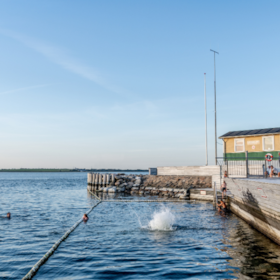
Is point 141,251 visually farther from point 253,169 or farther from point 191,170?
point 191,170

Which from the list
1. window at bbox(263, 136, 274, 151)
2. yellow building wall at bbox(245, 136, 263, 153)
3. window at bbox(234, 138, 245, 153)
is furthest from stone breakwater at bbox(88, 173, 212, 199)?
window at bbox(263, 136, 274, 151)

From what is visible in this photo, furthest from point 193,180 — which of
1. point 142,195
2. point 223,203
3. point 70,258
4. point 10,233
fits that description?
point 70,258

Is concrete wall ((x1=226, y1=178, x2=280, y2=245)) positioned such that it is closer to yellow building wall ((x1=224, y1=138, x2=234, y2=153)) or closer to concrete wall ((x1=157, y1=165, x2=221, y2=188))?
yellow building wall ((x1=224, y1=138, x2=234, y2=153))

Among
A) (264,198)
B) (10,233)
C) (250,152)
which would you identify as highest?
(250,152)

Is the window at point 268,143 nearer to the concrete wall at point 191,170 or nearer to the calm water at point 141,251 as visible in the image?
the concrete wall at point 191,170

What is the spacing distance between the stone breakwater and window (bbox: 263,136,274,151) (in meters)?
11.3

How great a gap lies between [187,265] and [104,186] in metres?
46.6

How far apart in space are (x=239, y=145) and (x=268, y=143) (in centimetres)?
356

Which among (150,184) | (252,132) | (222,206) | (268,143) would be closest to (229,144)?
(252,132)

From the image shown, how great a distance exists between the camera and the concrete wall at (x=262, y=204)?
13993 millimetres

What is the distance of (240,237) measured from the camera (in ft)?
56.3

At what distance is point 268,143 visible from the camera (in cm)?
3431

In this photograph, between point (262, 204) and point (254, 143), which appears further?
point (254, 143)

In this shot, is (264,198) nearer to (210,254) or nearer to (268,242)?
(268,242)
